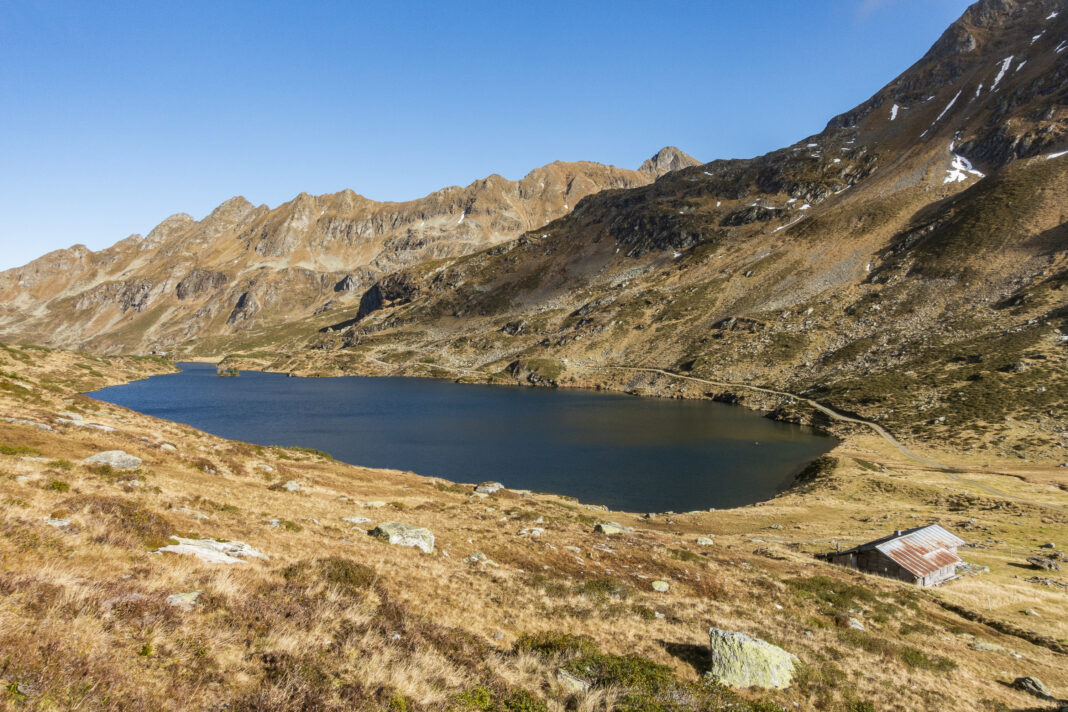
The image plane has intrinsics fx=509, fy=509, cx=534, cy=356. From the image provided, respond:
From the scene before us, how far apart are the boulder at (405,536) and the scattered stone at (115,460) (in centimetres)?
1404

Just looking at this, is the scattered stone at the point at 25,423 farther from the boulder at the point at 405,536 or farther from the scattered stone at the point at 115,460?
the boulder at the point at 405,536

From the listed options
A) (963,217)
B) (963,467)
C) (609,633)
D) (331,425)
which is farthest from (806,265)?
(609,633)

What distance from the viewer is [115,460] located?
2695 cm

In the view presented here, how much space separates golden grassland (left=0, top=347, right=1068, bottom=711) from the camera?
862 cm

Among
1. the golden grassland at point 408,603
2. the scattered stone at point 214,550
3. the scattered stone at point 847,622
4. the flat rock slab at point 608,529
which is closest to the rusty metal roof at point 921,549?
the golden grassland at point 408,603

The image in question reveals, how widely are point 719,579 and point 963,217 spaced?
191023 millimetres

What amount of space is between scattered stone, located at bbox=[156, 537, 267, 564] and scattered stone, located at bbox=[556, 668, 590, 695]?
964cm

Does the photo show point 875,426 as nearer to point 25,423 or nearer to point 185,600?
point 185,600

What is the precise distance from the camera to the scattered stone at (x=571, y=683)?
38.3 ft

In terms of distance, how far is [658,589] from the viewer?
24562mm

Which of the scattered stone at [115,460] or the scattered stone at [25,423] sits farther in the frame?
the scattered stone at [25,423]

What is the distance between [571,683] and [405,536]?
14.2 meters

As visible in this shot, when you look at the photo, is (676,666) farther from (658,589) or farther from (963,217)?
(963,217)

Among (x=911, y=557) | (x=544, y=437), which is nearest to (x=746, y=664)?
(x=911, y=557)
